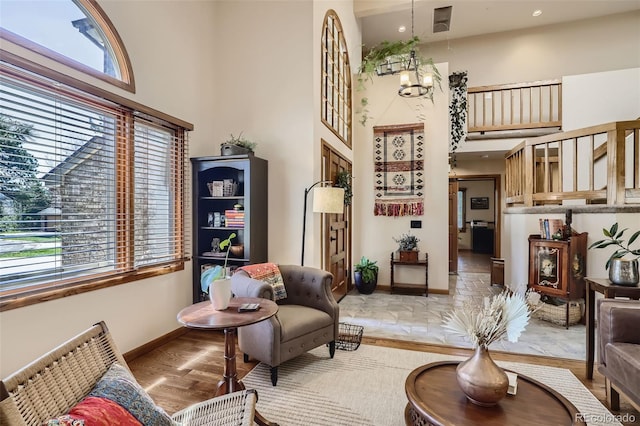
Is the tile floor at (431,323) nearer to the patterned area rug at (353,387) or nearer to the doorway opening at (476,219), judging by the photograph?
the patterned area rug at (353,387)

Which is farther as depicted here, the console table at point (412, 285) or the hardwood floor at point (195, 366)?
the console table at point (412, 285)

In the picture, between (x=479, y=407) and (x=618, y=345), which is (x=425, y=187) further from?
(x=479, y=407)

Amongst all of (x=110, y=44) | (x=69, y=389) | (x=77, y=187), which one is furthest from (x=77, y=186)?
(x=69, y=389)

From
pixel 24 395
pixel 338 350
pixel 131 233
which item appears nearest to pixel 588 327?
pixel 338 350

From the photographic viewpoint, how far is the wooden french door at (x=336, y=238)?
4.10 m

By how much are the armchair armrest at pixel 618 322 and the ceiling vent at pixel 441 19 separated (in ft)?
20.3

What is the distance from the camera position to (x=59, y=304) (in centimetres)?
226

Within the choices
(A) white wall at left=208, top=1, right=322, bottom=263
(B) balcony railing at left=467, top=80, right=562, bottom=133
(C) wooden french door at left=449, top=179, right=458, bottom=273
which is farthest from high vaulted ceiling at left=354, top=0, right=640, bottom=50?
(C) wooden french door at left=449, top=179, right=458, bottom=273

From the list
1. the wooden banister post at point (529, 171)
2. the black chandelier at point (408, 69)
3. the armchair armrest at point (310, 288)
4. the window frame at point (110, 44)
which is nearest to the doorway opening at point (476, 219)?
the wooden banister post at point (529, 171)

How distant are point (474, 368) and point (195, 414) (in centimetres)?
124

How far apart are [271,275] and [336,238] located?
6.08 feet

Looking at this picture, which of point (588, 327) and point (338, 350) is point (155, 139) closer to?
point (338, 350)

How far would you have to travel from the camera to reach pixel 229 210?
3.68m

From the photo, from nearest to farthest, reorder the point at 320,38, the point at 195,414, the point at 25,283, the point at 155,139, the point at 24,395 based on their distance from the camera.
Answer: the point at 24,395 < the point at 195,414 < the point at 25,283 < the point at 155,139 < the point at 320,38
